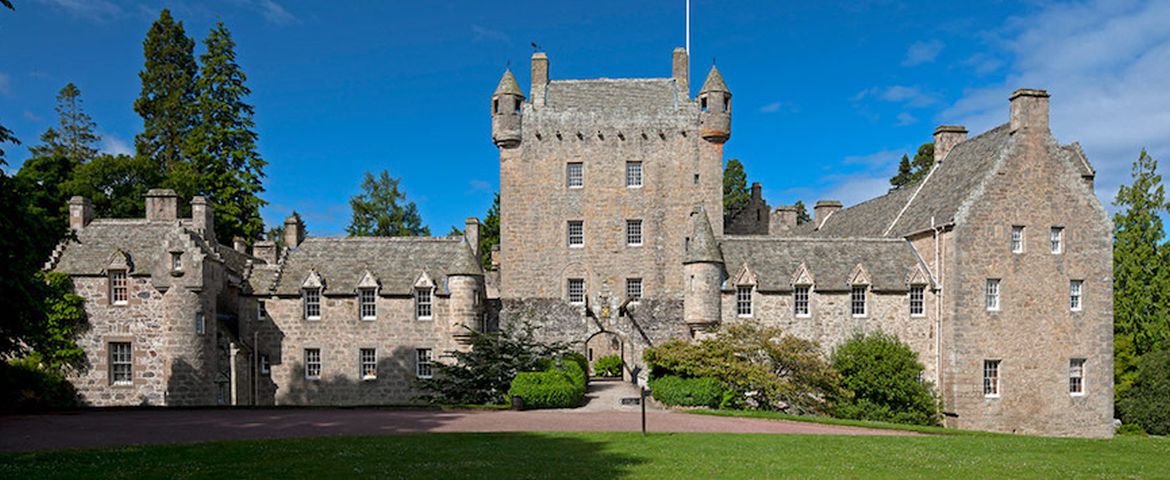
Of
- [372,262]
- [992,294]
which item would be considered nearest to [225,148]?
[372,262]

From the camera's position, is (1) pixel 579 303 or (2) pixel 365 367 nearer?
(2) pixel 365 367

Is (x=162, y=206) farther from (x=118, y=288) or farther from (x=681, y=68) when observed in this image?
(x=681, y=68)

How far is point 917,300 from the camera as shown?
33.8 meters

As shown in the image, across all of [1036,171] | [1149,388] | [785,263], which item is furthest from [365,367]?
[1149,388]

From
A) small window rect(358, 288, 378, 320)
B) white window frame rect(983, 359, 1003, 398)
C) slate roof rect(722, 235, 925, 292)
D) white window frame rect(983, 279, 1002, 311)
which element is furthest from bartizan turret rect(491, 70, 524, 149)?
white window frame rect(983, 359, 1003, 398)

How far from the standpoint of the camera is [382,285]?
34562 mm

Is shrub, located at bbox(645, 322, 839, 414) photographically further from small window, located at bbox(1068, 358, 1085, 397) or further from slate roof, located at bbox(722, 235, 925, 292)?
small window, located at bbox(1068, 358, 1085, 397)

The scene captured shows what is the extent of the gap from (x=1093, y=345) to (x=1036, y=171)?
8.32 m

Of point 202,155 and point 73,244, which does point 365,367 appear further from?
point 202,155

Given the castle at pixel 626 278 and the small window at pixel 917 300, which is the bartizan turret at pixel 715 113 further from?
the small window at pixel 917 300

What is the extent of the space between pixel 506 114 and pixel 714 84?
10.3m

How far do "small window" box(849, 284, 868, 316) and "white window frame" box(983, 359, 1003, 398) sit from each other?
564 cm

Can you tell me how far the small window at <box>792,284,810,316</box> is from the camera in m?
33.6

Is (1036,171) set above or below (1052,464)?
above
